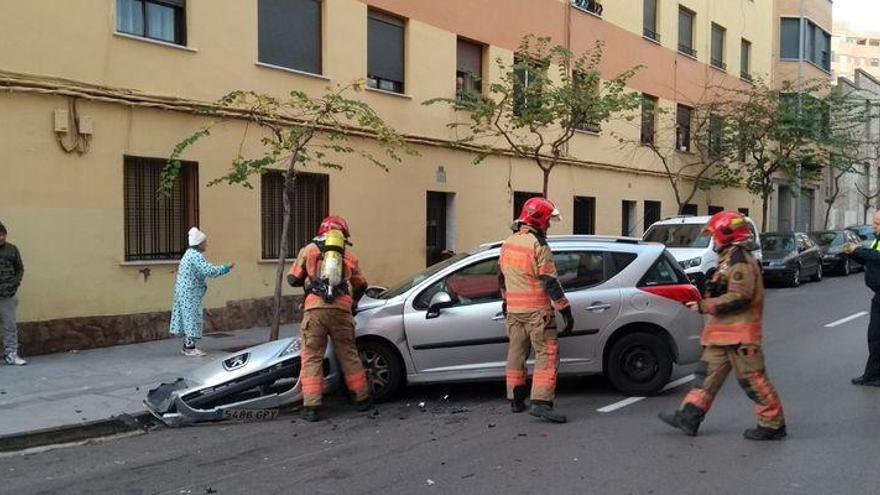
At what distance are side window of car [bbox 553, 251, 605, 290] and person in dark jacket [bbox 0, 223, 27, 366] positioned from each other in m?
6.08

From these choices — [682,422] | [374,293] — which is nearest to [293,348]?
[374,293]

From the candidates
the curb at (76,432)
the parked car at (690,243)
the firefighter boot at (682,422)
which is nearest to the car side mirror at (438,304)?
the firefighter boot at (682,422)

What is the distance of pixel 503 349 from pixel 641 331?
135 centimetres

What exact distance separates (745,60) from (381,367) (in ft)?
87.3

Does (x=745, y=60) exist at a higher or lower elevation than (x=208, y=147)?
higher

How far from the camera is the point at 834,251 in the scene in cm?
2428

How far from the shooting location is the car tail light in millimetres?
7402

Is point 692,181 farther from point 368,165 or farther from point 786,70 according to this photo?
point 368,165

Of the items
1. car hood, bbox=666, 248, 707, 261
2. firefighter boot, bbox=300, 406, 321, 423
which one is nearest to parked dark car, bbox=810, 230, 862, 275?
car hood, bbox=666, 248, 707, 261

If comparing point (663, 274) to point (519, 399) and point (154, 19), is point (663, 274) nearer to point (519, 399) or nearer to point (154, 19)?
point (519, 399)

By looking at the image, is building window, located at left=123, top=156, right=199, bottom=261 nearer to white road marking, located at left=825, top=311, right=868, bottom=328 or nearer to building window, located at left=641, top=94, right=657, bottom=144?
white road marking, located at left=825, top=311, right=868, bottom=328

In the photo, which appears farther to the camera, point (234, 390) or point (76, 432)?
point (234, 390)

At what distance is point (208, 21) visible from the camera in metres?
11.5

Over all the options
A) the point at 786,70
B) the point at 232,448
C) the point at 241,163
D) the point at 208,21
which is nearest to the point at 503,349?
the point at 232,448
